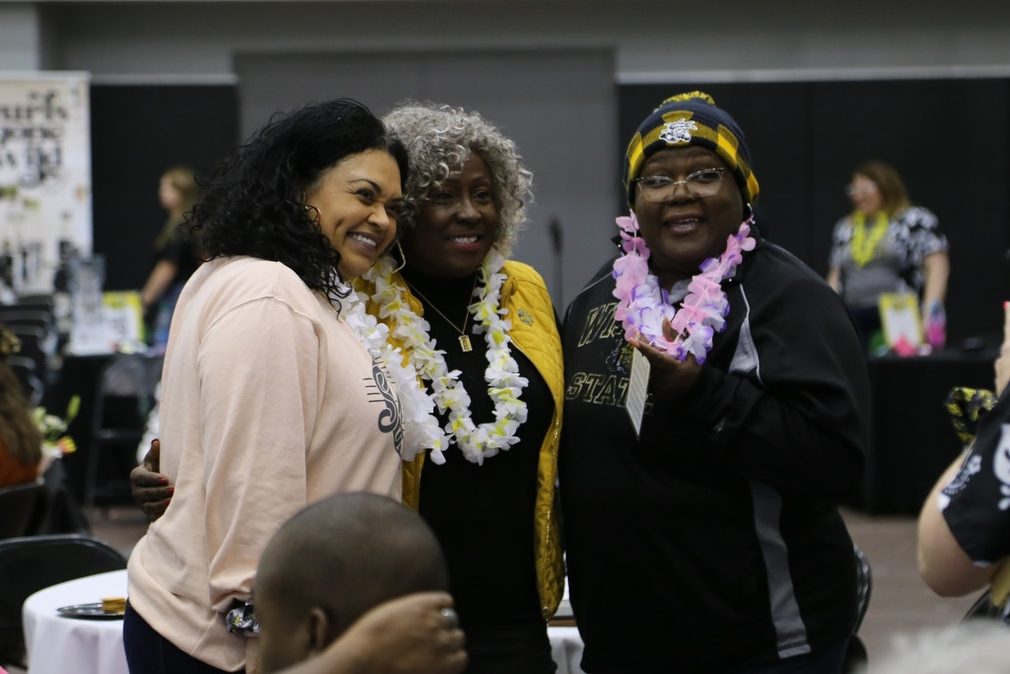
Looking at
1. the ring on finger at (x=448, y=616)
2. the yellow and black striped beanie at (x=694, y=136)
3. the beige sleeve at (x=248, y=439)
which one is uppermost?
the yellow and black striped beanie at (x=694, y=136)

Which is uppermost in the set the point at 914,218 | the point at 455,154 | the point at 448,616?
the point at 914,218

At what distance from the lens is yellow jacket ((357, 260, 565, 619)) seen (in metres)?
2.81

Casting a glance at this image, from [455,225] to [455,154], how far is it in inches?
5.5

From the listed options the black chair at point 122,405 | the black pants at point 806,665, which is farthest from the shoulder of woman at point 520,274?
the black chair at point 122,405

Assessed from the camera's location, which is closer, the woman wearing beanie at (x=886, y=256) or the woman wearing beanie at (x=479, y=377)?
the woman wearing beanie at (x=479, y=377)

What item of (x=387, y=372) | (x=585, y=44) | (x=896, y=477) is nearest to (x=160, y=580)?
(x=387, y=372)

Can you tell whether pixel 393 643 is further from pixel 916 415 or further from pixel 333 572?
pixel 916 415

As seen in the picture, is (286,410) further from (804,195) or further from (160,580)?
(804,195)

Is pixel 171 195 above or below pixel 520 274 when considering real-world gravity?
above

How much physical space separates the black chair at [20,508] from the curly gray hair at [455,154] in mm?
2108

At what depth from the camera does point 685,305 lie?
2639mm

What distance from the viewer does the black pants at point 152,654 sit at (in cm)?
227

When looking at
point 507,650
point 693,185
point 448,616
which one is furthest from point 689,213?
point 448,616

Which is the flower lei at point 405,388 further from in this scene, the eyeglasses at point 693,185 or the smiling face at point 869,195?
the smiling face at point 869,195
